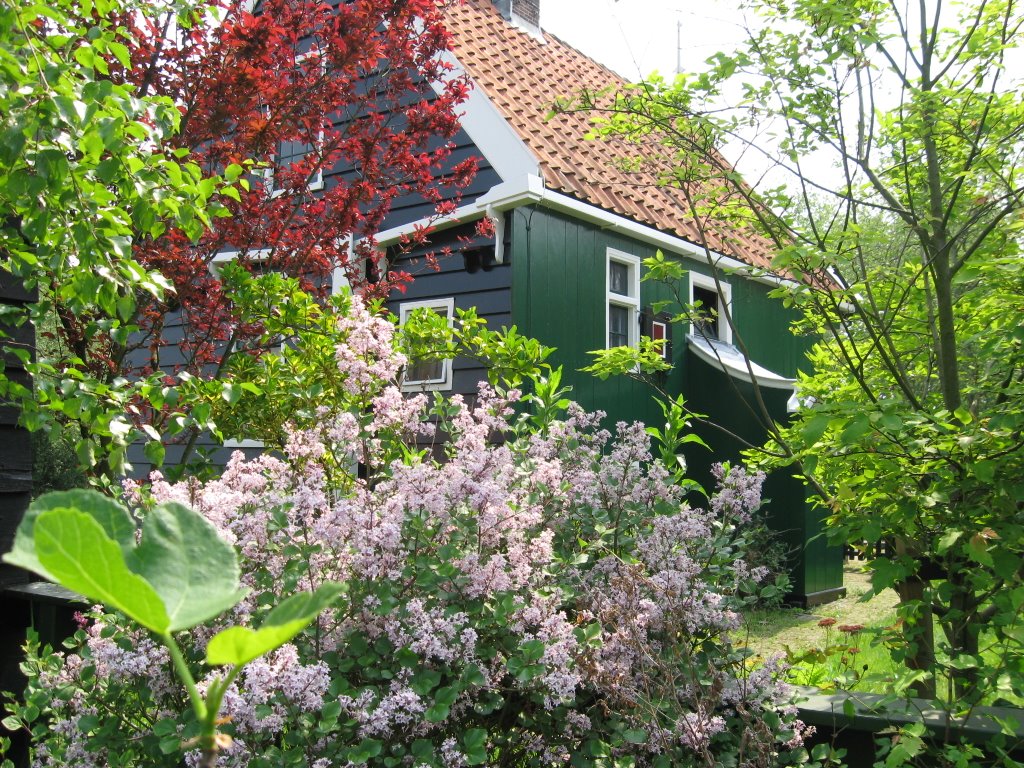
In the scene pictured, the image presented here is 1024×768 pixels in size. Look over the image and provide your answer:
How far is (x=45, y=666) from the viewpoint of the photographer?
2539 millimetres

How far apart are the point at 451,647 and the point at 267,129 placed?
2.88 metres

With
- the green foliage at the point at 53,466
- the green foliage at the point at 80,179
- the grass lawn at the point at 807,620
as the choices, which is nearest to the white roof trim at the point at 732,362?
→ the grass lawn at the point at 807,620

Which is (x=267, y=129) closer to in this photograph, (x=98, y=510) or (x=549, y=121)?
(x=98, y=510)

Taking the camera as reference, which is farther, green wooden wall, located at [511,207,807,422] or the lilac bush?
green wooden wall, located at [511,207,807,422]

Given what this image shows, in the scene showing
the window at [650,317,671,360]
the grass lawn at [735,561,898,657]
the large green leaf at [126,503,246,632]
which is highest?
the large green leaf at [126,503,246,632]

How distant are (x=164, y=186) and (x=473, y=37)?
7589mm

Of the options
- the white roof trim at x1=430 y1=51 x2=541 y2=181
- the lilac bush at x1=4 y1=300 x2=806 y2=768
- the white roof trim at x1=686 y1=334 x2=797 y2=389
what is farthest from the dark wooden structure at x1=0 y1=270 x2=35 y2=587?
the white roof trim at x1=686 y1=334 x2=797 y2=389

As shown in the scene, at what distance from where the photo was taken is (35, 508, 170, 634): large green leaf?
31cm

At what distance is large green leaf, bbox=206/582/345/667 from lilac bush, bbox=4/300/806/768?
1461 mm

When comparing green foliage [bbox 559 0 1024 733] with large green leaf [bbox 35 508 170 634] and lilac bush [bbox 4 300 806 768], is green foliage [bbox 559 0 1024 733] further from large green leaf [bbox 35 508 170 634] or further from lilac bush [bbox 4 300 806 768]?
large green leaf [bbox 35 508 170 634]

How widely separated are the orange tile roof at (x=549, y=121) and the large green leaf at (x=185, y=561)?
691 cm

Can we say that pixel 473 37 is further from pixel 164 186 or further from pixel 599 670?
pixel 599 670

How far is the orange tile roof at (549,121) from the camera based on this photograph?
312 inches

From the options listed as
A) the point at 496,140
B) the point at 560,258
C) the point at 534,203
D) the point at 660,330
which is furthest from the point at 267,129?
the point at 660,330
